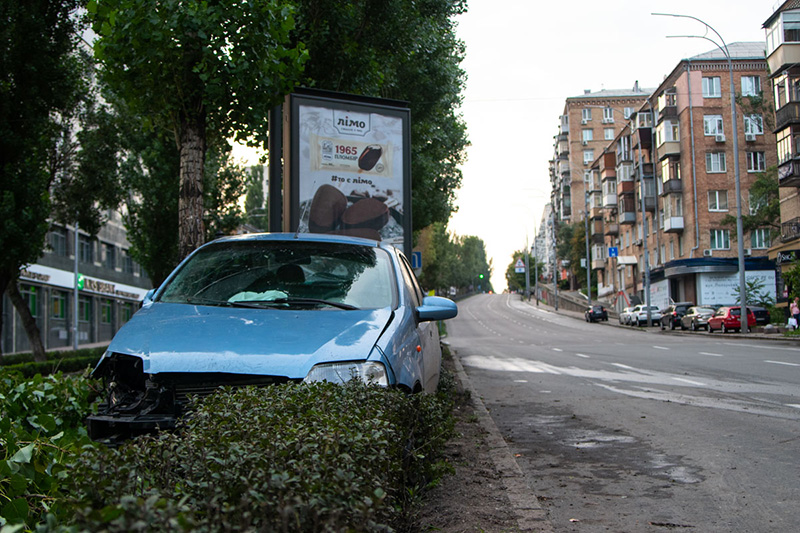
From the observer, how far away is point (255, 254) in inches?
241

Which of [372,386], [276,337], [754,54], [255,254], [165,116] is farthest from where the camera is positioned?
[754,54]

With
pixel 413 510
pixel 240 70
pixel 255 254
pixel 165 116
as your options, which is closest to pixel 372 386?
pixel 413 510

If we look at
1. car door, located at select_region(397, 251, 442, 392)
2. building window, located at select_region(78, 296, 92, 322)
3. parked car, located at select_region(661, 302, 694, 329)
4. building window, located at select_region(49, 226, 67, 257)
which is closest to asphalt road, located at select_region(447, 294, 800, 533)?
car door, located at select_region(397, 251, 442, 392)

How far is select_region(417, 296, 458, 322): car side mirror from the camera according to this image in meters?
5.82

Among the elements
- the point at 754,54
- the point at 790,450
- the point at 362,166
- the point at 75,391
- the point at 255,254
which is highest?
the point at 754,54

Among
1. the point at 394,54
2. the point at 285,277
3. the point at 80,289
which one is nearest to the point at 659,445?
the point at 285,277

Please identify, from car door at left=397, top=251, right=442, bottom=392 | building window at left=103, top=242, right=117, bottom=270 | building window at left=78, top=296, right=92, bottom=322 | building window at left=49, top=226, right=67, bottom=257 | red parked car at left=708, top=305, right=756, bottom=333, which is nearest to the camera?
car door at left=397, top=251, right=442, bottom=392

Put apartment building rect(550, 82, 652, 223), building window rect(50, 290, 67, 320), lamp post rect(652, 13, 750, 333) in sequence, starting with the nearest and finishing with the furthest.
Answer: lamp post rect(652, 13, 750, 333) → building window rect(50, 290, 67, 320) → apartment building rect(550, 82, 652, 223)

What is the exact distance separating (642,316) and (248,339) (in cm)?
5312

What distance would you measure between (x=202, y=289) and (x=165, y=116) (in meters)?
5.54

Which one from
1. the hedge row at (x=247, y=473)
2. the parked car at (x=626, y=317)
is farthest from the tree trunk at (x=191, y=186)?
the parked car at (x=626, y=317)

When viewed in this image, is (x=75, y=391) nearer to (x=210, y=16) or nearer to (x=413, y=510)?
(x=413, y=510)

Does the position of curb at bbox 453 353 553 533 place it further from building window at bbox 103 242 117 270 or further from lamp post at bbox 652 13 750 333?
building window at bbox 103 242 117 270

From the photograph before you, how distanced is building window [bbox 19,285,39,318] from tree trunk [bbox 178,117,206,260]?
110ft
